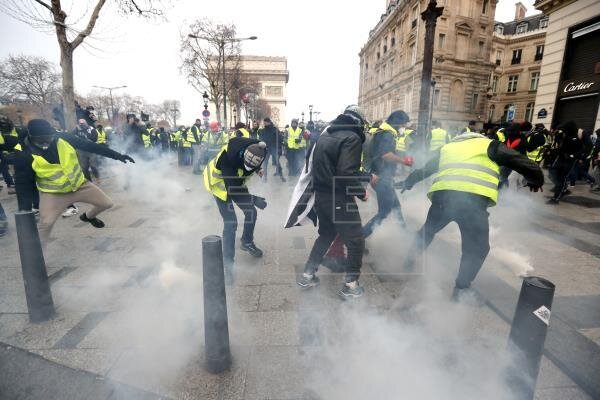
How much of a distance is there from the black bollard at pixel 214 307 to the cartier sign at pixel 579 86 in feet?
50.5

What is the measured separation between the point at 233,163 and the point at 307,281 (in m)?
1.43

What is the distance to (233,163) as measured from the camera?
3385 millimetres

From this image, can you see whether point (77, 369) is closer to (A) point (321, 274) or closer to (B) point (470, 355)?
(A) point (321, 274)

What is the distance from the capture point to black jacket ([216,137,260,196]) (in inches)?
131

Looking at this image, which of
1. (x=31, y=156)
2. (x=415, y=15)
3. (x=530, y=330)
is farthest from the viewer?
(x=415, y=15)

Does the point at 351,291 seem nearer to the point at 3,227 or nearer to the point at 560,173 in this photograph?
the point at 3,227

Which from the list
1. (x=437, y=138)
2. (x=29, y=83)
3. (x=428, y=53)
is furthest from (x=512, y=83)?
(x=29, y=83)

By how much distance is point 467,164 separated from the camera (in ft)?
8.89

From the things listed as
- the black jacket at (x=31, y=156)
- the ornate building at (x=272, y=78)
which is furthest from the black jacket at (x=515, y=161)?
the ornate building at (x=272, y=78)

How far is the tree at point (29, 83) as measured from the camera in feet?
122

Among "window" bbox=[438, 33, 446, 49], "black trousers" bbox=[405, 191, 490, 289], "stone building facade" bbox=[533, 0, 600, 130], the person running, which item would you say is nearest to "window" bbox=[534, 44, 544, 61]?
"window" bbox=[438, 33, 446, 49]

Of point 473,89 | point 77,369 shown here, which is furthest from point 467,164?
point 473,89

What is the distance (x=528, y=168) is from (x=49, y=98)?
51.3 meters

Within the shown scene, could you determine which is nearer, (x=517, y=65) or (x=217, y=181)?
(x=217, y=181)
